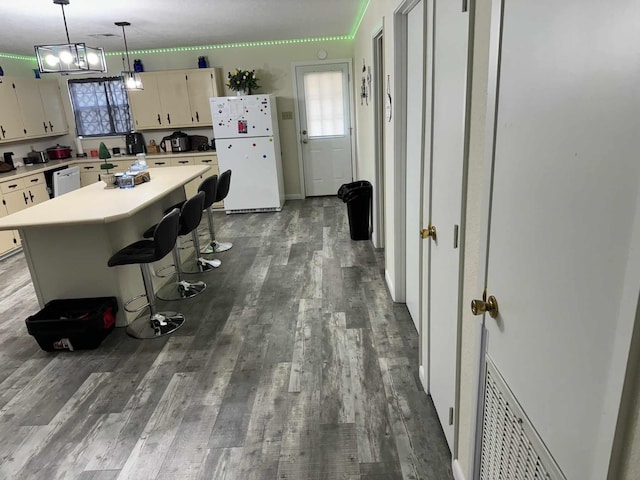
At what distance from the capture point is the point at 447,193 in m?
1.69

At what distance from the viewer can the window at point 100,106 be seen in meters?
6.82

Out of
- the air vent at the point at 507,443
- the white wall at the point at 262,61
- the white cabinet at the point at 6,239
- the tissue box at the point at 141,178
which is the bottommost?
the white cabinet at the point at 6,239

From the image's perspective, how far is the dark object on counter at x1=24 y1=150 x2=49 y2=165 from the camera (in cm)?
617

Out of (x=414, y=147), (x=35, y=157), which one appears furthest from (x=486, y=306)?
(x=35, y=157)

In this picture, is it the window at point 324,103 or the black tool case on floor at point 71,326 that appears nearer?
the black tool case on floor at point 71,326

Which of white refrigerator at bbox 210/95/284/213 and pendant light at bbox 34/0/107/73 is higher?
pendant light at bbox 34/0/107/73

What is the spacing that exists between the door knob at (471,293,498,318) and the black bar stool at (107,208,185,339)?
7.22ft

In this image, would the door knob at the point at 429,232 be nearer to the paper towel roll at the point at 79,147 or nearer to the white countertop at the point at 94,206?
the white countertop at the point at 94,206

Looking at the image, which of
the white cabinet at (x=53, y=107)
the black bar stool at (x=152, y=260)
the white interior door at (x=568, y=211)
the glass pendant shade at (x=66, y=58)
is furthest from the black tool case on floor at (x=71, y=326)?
the white cabinet at (x=53, y=107)

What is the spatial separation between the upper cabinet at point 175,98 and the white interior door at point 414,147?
15.0ft

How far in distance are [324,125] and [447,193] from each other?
540 centimetres

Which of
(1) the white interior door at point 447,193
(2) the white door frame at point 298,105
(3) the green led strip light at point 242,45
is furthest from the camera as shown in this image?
(2) the white door frame at point 298,105

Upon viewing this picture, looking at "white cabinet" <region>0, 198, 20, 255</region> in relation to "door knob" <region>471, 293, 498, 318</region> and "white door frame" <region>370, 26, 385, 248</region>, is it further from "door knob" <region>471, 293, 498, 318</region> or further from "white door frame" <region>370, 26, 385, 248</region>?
"door knob" <region>471, 293, 498, 318</region>

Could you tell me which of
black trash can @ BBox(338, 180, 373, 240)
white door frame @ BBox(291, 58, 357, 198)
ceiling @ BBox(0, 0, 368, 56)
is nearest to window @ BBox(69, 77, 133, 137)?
ceiling @ BBox(0, 0, 368, 56)
